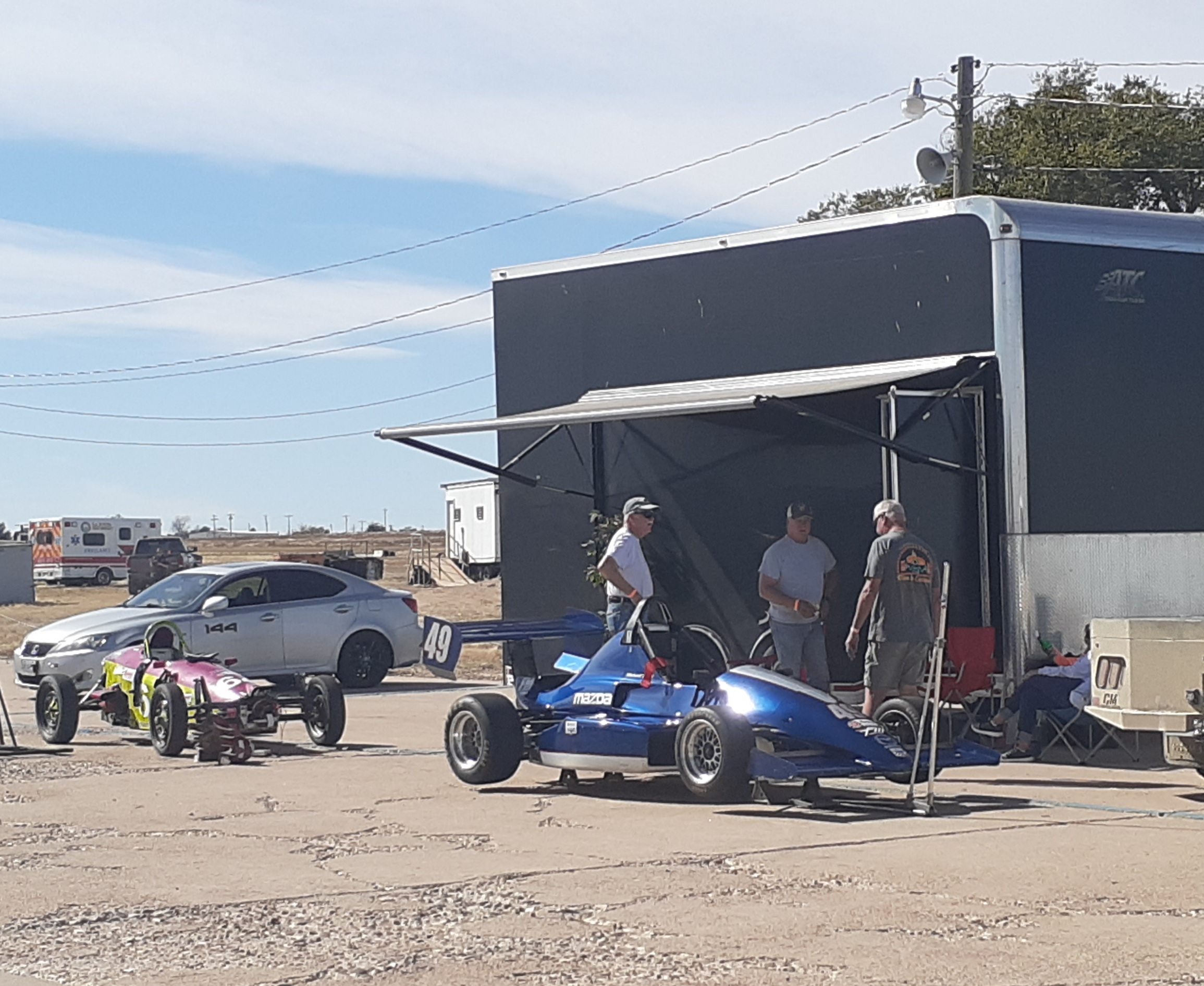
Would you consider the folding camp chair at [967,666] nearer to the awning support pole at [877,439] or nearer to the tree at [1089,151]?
the awning support pole at [877,439]

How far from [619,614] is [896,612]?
2163 millimetres

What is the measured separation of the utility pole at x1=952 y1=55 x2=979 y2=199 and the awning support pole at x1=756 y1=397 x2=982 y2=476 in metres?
13.3

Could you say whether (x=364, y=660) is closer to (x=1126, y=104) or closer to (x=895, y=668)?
(x=895, y=668)

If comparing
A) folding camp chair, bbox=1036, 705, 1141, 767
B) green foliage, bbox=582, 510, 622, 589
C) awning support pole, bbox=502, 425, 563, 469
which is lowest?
folding camp chair, bbox=1036, 705, 1141, 767

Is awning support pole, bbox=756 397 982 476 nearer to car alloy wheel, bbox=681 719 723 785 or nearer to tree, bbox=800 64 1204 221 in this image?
car alloy wheel, bbox=681 719 723 785

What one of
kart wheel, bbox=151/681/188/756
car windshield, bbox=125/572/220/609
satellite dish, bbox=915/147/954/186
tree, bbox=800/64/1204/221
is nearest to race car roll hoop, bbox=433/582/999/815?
kart wheel, bbox=151/681/188/756

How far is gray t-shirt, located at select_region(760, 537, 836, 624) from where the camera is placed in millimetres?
12820

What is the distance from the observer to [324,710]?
13.9m

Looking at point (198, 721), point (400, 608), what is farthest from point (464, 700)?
point (400, 608)

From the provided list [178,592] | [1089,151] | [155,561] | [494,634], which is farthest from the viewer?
[155,561]

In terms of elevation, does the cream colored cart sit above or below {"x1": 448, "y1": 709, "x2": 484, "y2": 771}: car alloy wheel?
above

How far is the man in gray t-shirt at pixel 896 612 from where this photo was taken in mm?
11906

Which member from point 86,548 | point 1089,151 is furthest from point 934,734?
point 86,548

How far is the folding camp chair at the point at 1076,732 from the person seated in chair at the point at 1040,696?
4 cm
